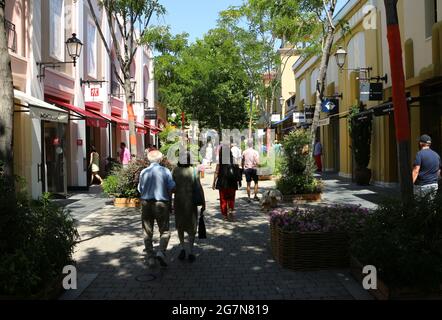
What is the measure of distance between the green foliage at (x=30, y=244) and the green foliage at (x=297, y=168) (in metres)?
8.40

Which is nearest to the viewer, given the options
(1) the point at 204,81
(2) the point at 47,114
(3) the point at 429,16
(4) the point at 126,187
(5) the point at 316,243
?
(5) the point at 316,243

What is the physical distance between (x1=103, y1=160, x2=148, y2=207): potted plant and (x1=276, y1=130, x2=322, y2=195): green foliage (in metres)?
3.87

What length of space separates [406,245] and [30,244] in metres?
3.75

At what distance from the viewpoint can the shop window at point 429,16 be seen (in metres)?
13.8

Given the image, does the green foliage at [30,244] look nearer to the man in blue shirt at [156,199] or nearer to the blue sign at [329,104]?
the man in blue shirt at [156,199]

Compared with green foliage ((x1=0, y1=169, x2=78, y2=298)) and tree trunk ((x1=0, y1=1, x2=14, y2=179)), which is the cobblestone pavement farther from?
tree trunk ((x1=0, y1=1, x2=14, y2=179))

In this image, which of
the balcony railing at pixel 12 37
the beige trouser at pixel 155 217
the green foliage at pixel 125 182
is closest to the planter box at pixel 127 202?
the green foliage at pixel 125 182

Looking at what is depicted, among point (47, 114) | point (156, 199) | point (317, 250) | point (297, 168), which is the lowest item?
point (317, 250)

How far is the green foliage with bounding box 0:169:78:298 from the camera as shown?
4.64 m

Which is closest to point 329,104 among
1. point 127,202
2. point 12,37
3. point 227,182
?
point 127,202

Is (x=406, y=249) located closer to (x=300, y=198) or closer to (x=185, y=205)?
(x=185, y=205)

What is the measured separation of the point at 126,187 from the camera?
1330 centimetres

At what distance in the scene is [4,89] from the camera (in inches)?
224
